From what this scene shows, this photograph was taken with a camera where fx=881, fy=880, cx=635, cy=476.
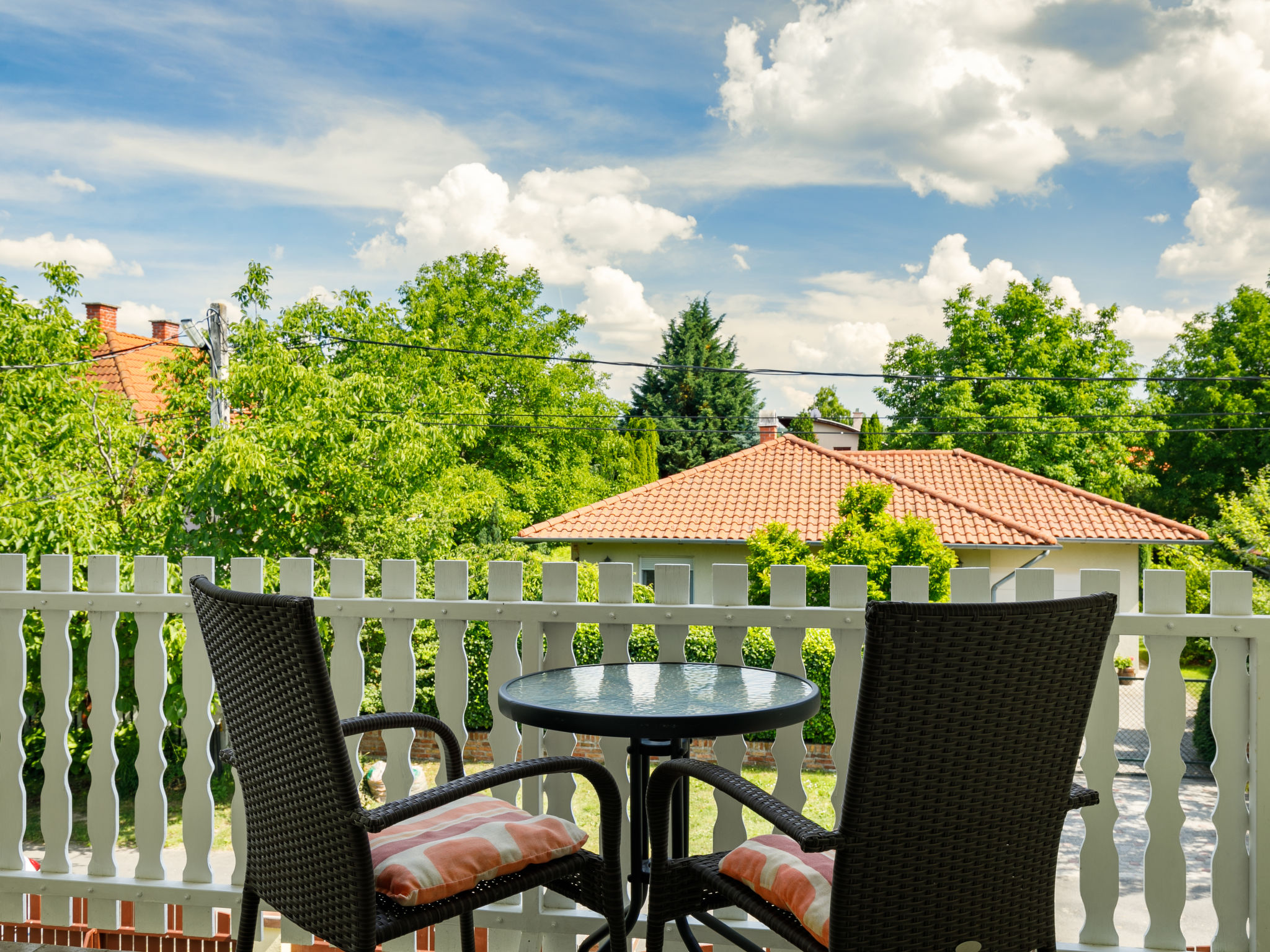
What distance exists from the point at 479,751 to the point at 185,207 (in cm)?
1999

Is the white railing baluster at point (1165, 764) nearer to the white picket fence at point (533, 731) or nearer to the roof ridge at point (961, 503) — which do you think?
the white picket fence at point (533, 731)

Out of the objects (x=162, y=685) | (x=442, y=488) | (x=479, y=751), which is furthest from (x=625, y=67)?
(x=162, y=685)

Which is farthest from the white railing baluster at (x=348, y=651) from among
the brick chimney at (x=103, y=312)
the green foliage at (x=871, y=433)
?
the green foliage at (x=871, y=433)

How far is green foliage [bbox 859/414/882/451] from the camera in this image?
31.5m

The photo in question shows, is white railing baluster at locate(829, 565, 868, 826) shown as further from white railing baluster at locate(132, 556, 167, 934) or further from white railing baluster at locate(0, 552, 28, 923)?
white railing baluster at locate(0, 552, 28, 923)

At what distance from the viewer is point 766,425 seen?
35.8m

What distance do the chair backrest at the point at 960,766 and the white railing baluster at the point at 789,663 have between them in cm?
74

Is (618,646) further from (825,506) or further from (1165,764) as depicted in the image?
(825,506)

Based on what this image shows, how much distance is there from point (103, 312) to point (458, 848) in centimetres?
2349

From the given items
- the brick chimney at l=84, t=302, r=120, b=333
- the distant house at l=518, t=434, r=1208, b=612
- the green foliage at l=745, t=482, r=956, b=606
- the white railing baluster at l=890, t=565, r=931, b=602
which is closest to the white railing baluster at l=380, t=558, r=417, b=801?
the white railing baluster at l=890, t=565, r=931, b=602

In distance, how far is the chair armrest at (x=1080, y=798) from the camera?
1.48 metres

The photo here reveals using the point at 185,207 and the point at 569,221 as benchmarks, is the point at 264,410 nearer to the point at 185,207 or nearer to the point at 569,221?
the point at 185,207

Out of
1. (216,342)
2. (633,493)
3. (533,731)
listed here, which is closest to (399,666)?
(533,731)

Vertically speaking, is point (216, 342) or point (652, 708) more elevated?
point (216, 342)
